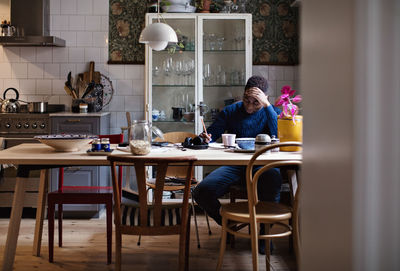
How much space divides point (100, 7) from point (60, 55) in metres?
0.66

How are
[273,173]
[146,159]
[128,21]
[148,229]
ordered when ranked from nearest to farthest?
[146,159], [148,229], [273,173], [128,21]

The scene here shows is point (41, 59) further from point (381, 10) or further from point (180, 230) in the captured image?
point (381, 10)

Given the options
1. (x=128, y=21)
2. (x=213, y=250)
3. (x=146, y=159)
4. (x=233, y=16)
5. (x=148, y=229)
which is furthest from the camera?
(x=128, y=21)

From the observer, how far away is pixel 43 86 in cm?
530

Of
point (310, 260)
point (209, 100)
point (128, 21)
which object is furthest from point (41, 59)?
point (310, 260)

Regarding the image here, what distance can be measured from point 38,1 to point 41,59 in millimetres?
596

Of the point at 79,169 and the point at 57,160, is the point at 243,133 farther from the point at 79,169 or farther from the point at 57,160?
the point at 79,169

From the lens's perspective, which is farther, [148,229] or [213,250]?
[213,250]

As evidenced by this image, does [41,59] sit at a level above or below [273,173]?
above

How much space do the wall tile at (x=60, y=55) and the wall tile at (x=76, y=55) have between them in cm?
4

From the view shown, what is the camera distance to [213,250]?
11.8ft

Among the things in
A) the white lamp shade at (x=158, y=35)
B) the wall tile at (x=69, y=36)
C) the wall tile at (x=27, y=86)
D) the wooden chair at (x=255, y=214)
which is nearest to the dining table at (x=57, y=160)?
the wooden chair at (x=255, y=214)

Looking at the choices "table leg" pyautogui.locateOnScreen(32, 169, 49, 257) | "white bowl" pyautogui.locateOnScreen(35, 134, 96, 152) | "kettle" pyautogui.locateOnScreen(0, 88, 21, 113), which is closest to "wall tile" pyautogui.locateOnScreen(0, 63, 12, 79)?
"kettle" pyautogui.locateOnScreen(0, 88, 21, 113)

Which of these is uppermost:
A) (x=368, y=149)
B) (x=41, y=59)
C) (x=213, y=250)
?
(x=41, y=59)
